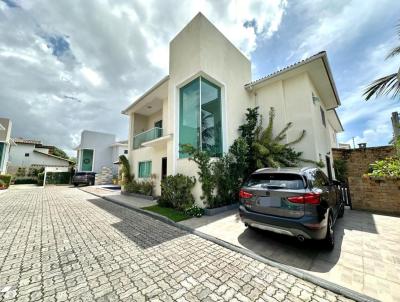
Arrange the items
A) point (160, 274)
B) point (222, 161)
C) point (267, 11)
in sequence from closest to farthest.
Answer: point (160, 274), point (267, 11), point (222, 161)

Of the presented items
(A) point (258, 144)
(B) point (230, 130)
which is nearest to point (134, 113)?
(B) point (230, 130)

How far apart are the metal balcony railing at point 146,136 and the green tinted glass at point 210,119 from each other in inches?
172

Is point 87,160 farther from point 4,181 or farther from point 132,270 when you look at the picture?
point 132,270

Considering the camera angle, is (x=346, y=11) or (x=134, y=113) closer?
(x=346, y=11)

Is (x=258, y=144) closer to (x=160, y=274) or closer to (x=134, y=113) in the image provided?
(x=160, y=274)

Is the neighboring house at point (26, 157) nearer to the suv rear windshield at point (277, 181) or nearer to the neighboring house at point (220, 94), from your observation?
the neighboring house at point (220, 94)

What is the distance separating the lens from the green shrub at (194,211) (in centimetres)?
646

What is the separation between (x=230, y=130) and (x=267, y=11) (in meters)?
5.30

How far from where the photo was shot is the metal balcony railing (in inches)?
443

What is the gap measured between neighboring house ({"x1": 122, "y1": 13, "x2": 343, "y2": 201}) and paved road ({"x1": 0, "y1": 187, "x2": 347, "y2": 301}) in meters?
3.44

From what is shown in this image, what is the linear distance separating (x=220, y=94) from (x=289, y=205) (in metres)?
6.83

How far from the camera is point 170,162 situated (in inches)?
329

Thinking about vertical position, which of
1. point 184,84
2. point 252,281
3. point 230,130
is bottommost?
point 252,281

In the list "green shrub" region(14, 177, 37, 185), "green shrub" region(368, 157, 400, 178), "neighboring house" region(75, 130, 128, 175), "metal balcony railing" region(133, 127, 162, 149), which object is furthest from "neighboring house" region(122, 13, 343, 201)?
"green shrub" region(14, 177, 37, 185)
